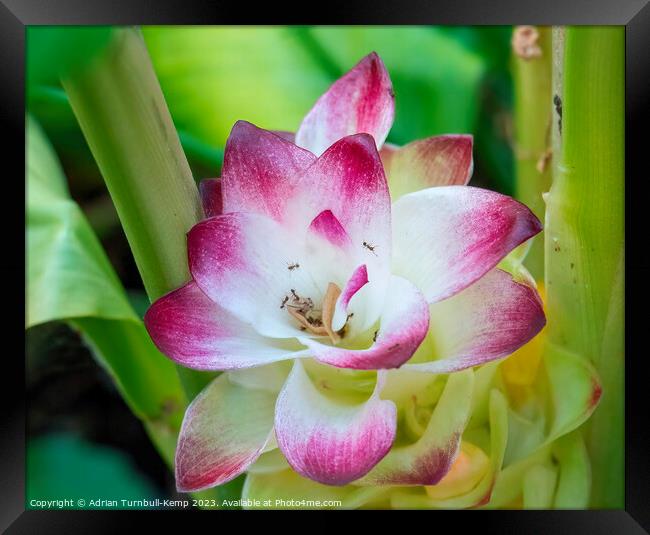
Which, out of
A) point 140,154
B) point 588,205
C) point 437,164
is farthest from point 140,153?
point 588,205

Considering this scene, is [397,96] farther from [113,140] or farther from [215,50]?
[113,140]

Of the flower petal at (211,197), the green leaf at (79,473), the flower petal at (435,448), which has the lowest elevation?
the green leaf at (79,473)


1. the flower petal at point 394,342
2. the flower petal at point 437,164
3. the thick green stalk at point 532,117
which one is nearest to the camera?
the flower petal at point 394,342

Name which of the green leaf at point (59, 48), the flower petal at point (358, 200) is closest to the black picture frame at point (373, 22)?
the green leaf at point (59, 48)

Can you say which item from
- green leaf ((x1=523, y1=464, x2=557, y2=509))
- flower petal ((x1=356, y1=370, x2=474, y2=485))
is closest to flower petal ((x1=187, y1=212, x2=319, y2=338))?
flower petal ((x1=356, y1=370, x2=474, y2=485))

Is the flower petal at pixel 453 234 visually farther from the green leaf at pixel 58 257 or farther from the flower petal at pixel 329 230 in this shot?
the green leaf at pixel 58 257

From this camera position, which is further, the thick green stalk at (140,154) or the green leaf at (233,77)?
the green leaf at (233,77)

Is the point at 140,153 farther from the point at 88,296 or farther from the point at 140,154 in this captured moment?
the point at 88,296
